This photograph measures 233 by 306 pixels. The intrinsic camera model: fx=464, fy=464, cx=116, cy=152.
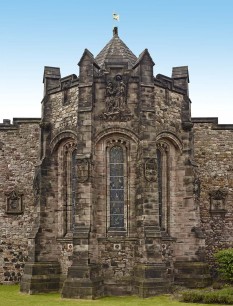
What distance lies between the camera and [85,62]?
→ 19.9 meters

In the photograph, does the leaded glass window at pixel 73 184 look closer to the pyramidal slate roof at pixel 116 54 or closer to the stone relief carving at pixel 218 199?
the pyramidal slate roof at pixel 116 54

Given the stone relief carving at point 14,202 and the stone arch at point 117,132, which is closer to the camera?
the stone arch at point 117,132

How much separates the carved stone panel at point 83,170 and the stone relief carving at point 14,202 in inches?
297

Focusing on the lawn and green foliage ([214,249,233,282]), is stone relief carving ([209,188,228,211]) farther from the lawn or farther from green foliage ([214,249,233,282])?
the lawn

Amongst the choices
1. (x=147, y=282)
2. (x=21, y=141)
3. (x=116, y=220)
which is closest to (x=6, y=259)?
(x=21, y=141)

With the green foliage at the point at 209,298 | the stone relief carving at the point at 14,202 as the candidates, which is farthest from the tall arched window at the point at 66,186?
the green foliage at the point at 209,298

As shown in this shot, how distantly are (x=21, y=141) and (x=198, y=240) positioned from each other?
11339mm

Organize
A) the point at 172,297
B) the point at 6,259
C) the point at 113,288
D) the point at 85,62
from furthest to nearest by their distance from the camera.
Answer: the point at 6,259 → the point at 85,62 → the point at 113,288 → the point at 172,297

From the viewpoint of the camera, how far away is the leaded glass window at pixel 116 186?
19516 mm

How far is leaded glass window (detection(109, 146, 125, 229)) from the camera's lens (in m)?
19.5

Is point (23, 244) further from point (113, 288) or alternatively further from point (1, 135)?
point (113, 288)

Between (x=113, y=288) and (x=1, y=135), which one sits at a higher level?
(x=1, y=135)

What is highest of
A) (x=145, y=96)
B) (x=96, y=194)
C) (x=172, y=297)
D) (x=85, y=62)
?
(x=85, y=62)

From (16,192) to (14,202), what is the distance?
55 cm
